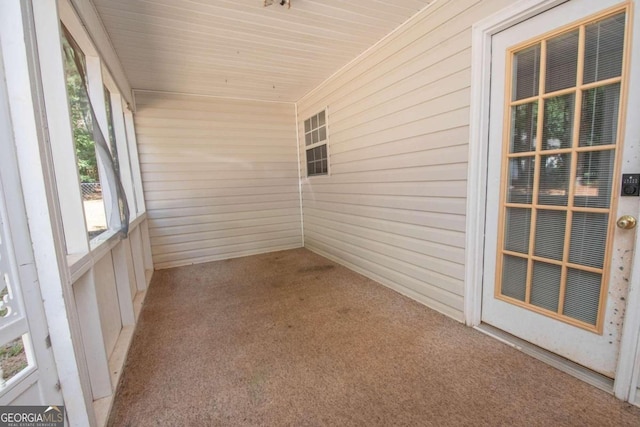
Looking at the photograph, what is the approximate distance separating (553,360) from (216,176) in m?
4.54

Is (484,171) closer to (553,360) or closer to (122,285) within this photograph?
(553,360)

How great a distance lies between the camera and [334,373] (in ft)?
5.83

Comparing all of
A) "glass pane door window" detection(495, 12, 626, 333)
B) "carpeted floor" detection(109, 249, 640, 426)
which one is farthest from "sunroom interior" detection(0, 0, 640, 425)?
"glass pane door window" detection(495, 12, 626, 333)

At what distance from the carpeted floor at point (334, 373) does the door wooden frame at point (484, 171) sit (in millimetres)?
181

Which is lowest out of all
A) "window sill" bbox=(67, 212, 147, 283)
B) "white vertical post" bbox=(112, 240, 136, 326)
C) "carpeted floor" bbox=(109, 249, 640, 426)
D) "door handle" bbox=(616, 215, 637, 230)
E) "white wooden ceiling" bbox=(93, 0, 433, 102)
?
"carpeted floor" bbox=(109, 249, 640, 426)

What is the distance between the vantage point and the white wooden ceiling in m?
2.19

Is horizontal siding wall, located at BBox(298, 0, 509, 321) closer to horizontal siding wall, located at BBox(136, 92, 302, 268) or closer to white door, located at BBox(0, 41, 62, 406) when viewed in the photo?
horizontal siding wall, located at BBox(136, 92, 302, 268)

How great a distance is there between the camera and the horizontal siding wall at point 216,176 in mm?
4156

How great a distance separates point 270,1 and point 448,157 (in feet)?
6.08

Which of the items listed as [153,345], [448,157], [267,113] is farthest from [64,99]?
[267,113]

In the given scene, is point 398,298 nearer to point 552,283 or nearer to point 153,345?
point 552,283

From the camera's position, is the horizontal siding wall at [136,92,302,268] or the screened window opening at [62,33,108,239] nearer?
the screened window opening at [62,33,108,239]

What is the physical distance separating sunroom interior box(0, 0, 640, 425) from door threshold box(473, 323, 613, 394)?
0.02 meters

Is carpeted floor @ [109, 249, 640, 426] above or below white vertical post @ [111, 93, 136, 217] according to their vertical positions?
below
